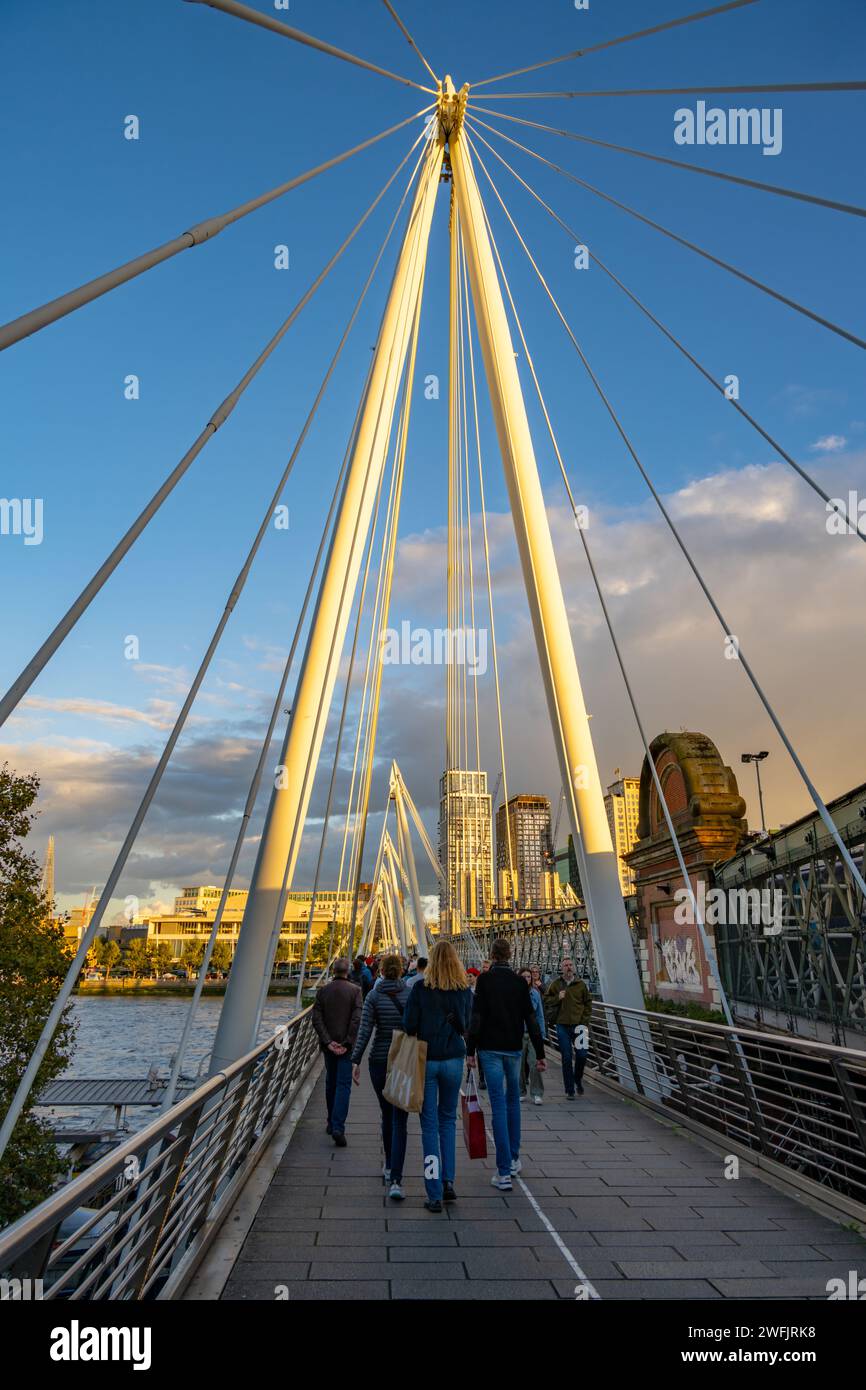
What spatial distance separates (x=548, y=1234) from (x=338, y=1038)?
135 inches

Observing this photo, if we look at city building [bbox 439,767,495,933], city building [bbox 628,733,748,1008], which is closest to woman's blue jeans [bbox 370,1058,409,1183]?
city building [bbox 628,733,748,1008]

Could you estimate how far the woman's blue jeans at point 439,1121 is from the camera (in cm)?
581

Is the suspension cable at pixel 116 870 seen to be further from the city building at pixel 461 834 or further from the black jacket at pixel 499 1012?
the city building at pixel 461 834

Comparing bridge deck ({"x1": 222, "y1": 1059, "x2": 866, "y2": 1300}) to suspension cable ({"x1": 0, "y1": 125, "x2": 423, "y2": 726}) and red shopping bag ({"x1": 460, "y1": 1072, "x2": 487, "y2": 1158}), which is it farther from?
suspension cable ({"x1": 0, "y1": 125, "x2": 423, "y2": 726})

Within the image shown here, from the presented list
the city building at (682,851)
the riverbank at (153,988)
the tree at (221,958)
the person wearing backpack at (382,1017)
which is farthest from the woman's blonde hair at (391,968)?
the tree at (221,958)

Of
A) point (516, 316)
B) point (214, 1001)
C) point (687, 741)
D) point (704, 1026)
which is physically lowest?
point (214, 1001)

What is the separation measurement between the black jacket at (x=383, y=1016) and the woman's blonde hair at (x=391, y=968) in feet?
0.46

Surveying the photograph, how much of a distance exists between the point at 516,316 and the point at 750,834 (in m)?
14.1

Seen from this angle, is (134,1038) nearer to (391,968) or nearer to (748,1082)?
(391,968)

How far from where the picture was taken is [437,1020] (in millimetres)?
6027

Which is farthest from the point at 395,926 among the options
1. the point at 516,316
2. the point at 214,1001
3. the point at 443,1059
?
the point at 443,1059

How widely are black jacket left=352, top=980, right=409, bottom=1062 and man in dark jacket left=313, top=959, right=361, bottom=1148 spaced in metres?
1.21
